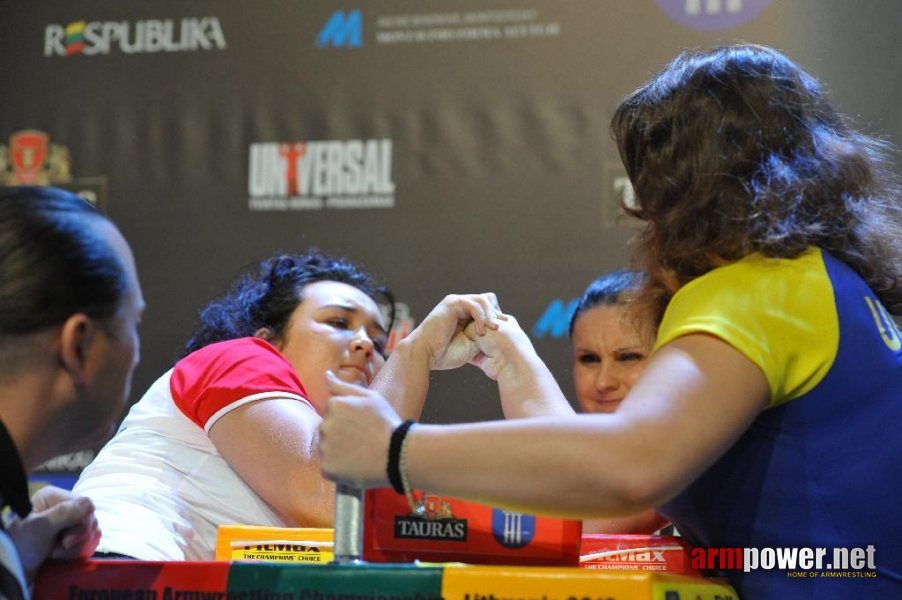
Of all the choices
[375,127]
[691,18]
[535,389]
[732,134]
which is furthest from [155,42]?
[732,134]

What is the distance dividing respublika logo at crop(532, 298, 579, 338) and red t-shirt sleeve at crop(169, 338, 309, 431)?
1.06 meters

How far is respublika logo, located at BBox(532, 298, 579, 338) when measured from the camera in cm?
295

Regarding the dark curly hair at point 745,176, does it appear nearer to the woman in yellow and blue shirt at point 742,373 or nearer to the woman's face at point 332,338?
the woman in yellow and blue shirt at point 742,373

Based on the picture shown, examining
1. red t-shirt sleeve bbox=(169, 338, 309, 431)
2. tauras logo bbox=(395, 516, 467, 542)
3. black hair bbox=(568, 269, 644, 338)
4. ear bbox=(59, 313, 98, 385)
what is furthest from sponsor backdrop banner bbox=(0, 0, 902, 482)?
ear bbox=(59, 313, 98, 385)

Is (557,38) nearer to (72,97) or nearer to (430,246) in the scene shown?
(430,246)

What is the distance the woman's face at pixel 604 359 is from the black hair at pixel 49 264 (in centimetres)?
159

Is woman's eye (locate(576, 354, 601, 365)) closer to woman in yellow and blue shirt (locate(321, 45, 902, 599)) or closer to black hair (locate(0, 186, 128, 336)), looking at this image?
woman in yellow and blue shirt (locate(321, 45, 902, 599))

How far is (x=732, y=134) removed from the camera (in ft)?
4.04

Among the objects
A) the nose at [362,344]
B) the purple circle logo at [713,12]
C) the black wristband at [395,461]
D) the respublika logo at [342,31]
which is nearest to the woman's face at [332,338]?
the nose at [362,344]

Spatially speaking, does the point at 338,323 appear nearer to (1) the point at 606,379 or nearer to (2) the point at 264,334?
(2) the point at 264,334

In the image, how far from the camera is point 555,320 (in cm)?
296

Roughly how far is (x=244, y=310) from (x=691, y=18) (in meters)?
1.52

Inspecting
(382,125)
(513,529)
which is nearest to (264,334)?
(382,125)

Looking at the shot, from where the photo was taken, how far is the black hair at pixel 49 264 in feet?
3.59
